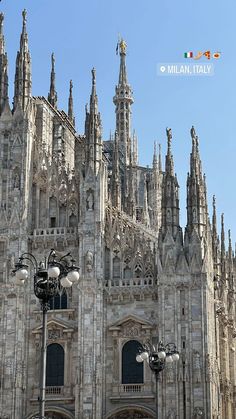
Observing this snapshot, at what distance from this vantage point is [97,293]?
148 feet

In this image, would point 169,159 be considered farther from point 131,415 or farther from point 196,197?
point 131,415

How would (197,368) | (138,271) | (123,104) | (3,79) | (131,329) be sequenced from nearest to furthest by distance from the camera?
(197,368), (131,329), (138,271), (3,79), (123,104)

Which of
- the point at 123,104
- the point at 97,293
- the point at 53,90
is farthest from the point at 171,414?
the point at 123,104

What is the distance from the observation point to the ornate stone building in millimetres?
43469

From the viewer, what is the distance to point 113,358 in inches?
1754

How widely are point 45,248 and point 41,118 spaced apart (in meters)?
9.45

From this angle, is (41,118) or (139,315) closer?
(139,315)

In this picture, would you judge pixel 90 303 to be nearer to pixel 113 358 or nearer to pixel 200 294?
pixel 113 358

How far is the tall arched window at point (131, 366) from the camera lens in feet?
146

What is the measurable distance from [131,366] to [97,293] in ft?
14.5

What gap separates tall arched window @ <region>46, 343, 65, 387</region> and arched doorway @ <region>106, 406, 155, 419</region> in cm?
347

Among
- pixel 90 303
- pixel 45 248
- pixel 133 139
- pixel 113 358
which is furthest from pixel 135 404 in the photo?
pixel 133 139

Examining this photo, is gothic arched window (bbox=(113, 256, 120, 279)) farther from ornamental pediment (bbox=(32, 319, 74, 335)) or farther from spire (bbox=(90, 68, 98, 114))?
spire (bbox=(90, 68, 98, 114))

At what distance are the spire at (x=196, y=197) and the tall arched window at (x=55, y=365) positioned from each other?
10.1 metres
